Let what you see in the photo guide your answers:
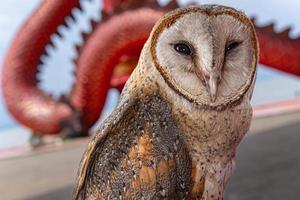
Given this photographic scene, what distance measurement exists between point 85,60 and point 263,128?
4.47 feet

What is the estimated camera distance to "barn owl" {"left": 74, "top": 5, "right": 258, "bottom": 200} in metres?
0.52

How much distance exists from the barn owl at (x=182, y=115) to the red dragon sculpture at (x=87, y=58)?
1576 millimetres

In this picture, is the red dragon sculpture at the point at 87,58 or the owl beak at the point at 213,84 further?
the red dragon sculpture at the point at 87,58

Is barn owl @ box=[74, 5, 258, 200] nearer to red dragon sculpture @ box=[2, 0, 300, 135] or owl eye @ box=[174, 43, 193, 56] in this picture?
owl eye @ box=[174, 43, 193, 56]

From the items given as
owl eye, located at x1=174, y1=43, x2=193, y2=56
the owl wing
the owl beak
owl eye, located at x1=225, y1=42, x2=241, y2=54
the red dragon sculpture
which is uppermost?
owl eye, located at x1=174, y1=43, x2=193, y2=56

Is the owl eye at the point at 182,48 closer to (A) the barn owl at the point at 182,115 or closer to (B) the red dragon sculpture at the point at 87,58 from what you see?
(A) the barn owl at the point at 182,115

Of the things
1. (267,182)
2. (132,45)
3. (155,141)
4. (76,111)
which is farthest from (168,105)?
(76,111)

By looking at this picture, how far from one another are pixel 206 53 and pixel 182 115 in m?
0.07

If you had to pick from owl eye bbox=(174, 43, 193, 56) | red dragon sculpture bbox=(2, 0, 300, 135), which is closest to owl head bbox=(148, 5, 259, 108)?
owl eye bbox=(174, 43, 193, 56)

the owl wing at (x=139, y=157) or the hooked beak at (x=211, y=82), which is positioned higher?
the hooked beak at (x=211, y=82)

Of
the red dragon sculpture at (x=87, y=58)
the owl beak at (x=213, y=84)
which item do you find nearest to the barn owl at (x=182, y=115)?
the owl beak at (x=213, y=84)

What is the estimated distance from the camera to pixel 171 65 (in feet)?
1.72

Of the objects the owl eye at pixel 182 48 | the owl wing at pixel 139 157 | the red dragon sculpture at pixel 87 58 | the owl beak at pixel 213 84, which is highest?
the owl eye at pixel 182 48

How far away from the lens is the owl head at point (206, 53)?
508 millimetres
